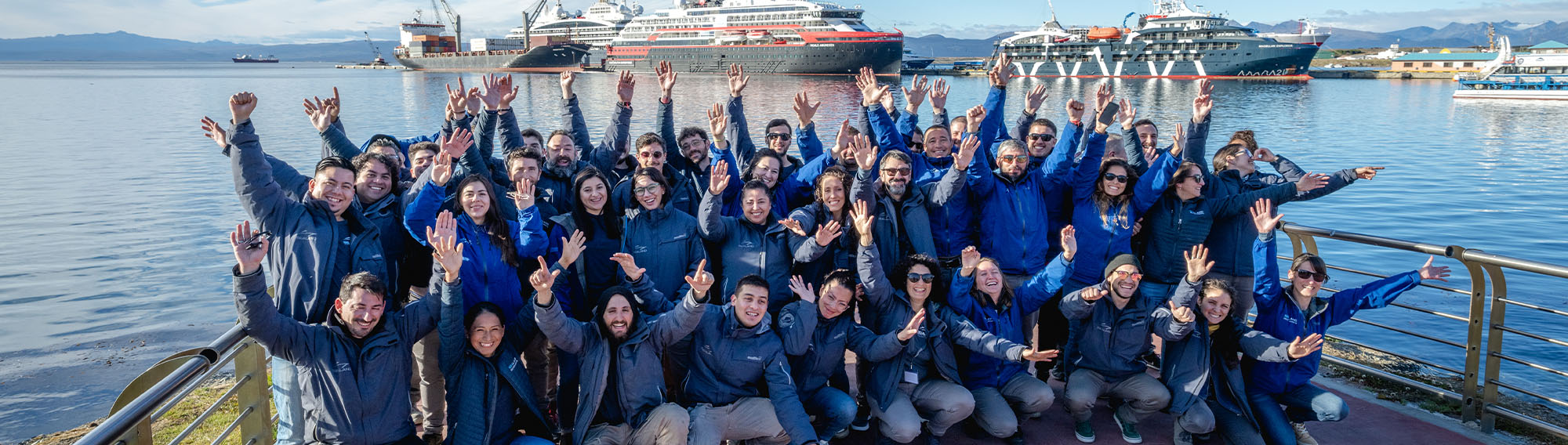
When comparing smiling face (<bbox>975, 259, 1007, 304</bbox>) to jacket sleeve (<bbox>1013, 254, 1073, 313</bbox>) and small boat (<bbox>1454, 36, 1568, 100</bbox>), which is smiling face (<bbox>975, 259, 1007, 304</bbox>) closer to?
jacket sleeve (<bbox>1013, 254, 1073, 313</bbox>)

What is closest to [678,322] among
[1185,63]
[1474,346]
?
[1474,346]

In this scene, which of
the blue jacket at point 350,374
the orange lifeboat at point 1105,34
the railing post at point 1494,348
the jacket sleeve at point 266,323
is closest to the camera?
the jacket sleeve at point 266,323

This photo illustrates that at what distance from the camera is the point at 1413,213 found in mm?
15922

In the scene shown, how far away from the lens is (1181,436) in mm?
3984

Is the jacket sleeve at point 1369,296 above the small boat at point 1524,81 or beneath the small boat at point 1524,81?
beneath

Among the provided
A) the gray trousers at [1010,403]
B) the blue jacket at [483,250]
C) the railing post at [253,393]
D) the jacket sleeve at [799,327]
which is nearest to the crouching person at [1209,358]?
the gray trousers at [1010,403]

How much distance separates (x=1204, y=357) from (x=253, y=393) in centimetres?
426

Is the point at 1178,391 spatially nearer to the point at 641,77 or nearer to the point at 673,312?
the point at 673,312

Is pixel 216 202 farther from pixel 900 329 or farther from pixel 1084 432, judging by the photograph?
pixel 1084 432

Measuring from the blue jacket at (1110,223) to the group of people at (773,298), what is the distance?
13 mm

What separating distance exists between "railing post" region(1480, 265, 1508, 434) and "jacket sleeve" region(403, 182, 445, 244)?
4981 mm

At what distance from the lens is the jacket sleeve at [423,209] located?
13.1 feet

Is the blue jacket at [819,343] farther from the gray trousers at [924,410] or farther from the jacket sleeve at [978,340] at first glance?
the jacket sleeve at [978,340]

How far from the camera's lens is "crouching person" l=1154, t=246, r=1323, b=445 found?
12.9ft
